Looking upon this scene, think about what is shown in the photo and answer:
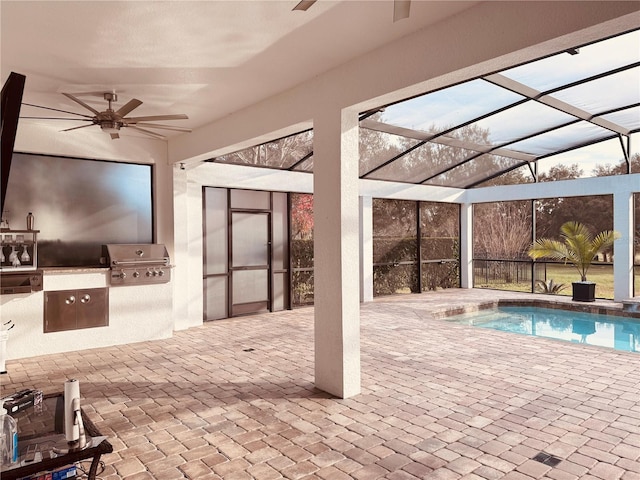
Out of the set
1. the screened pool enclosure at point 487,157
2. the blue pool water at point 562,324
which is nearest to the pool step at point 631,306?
the blue pool water at point 562,324

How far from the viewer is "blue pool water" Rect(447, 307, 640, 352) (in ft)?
23.9

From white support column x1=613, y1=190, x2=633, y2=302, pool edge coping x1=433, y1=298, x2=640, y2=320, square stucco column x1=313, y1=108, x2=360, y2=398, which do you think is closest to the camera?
square stucco column x1=313, y1=108, x2=360, y2=398

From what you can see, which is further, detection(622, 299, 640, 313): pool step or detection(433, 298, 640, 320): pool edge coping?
A: detection(433, 298, 640, 320): pool edge coping

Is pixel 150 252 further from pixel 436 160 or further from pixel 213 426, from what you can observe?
pixel 436 160

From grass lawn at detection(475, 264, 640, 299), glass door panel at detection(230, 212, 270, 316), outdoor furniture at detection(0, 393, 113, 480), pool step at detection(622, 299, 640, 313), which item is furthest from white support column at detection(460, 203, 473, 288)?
outdoor furniture at detection(0, 393, 113, 480)

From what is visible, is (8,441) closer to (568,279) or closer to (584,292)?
(584,292)

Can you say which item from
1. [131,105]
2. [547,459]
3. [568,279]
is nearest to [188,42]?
[131,105]

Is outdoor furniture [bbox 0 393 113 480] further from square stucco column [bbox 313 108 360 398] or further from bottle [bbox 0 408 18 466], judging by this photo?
square stucco column [bbox 313 108 360 398]

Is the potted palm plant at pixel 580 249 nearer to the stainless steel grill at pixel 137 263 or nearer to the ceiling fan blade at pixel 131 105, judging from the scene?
the stainless steel grill at pixel 137 263

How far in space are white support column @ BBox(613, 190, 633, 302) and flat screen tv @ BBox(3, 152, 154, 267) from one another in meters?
9.42

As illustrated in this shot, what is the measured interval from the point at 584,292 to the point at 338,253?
25.4 feet

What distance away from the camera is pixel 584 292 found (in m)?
9.52

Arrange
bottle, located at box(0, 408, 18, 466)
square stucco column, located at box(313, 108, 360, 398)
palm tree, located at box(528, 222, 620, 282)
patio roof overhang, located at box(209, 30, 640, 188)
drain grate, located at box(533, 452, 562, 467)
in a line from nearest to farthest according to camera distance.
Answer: bottle, located at box(0, 408, 18, 466)
drain grate, located at box(533, 452, 562, 467)
square stucco column, located at box(313, 108, 360, 398)
patio roof overhang, located at box(209, 30, 640, 188)
palm tree, located at box(528, 222, 620, 282)

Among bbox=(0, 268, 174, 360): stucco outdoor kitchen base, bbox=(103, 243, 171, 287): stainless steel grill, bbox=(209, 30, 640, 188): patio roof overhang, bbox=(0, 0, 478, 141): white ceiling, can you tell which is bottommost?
bbox=(0, 268, 174, 360): stucco outdoor kitchen base
